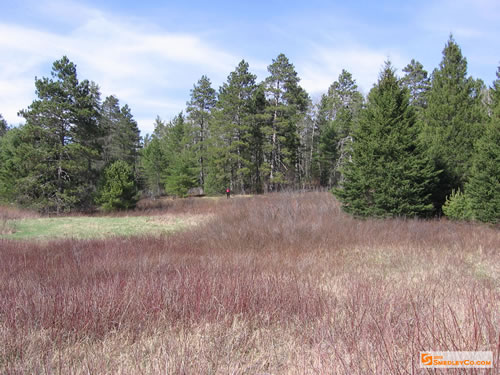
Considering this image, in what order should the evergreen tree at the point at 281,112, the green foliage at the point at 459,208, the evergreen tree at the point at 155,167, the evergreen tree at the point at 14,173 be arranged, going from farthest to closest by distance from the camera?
1. the evergreen tree at the point at 155,167
2. the evergreen tree at the point at 281,112
3. the evergreen tree at the point at 14,173
4. the green foliage at the point at 459,208

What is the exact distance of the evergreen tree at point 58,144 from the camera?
21.8 meters

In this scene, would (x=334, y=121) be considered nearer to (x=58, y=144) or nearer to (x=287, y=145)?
(x=287, y=145)

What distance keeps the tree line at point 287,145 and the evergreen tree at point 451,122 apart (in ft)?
0.19

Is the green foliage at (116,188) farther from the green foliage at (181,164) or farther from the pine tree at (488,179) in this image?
the pine tree at (488,179)

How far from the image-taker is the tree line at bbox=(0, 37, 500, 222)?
40.3 feet

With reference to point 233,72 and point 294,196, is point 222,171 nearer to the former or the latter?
point 233,72

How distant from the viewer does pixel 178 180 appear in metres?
35.2

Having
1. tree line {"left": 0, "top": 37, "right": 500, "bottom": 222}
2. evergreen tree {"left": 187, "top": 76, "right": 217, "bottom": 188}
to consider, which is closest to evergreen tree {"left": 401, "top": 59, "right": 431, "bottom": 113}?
tree line {"left": 0, "top": 37, "right": 500, "bottom": 222}

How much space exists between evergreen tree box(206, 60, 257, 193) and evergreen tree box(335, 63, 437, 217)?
20090 mm

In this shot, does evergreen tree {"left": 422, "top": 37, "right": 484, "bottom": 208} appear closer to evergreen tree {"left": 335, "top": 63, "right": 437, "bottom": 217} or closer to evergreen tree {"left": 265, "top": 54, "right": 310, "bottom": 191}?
evergreen tree {"left": 335, "top": 63, "right": 437, "bottom": 217}

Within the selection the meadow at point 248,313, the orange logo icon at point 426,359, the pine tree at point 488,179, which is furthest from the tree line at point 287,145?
the orange logo icon at point 426,359

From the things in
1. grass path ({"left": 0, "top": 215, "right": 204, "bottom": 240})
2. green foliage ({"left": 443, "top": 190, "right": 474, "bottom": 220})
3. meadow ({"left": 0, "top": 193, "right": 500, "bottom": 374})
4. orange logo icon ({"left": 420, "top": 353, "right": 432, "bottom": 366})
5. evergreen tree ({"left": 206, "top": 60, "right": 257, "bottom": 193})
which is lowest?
grass path ({"left": 0, "top": 215, "right": 204, "bottom": 240})

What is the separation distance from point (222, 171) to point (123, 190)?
1334cm

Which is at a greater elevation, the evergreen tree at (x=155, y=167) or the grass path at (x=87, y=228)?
the evergreen tree at (x=155, y=167)
